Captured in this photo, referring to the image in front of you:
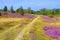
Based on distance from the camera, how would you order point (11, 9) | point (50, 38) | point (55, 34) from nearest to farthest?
point (50, 38), point (55, 34), point (11, 9)

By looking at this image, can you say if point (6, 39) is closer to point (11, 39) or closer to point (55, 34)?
point (11, 39)

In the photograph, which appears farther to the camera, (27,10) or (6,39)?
(27,10)

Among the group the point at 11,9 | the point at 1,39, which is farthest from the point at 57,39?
the point at 11,9

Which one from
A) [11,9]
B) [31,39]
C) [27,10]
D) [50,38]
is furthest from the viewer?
[27,10]

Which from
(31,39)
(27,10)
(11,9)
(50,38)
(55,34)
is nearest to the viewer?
(31,39)

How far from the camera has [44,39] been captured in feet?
97.5

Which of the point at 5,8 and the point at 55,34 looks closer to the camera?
the point at 55,34

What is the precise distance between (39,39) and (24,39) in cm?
225

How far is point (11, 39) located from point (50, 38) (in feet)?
20.3

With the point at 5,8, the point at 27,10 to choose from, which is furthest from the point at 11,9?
the point at 27,10

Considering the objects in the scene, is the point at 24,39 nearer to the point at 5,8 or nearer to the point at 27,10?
the point at 5,8

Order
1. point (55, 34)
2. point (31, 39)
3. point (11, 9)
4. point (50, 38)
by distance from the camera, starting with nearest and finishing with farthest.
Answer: point (31, 39) < point (50, 38) < point (55, 34) < point (11, 9)

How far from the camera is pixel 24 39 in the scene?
28969mm

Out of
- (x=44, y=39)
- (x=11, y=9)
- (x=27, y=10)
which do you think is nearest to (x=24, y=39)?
(x=44, y=39)
